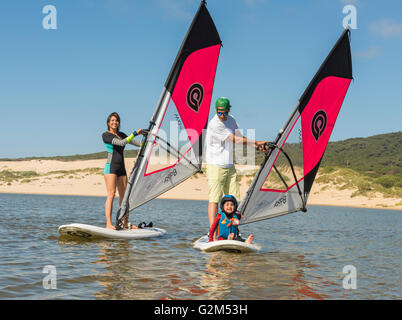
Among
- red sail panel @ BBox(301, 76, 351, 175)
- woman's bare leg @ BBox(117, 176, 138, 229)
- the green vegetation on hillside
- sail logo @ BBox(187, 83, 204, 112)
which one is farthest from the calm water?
sail logo @ BBox(187, 83, 204, 112)

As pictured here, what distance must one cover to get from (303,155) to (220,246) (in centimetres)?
241

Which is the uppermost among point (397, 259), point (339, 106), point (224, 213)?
point (339, 106)

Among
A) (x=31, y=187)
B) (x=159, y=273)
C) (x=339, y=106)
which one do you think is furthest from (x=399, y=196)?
(x=31, y=187)

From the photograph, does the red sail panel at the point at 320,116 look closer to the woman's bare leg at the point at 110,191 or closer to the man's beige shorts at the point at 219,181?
the man's beige shorts at the point at 219,181

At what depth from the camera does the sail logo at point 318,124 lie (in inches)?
306

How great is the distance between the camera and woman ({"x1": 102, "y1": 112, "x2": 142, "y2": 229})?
793 cm

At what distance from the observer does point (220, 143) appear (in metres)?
7.34

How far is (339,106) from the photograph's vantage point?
8133mm

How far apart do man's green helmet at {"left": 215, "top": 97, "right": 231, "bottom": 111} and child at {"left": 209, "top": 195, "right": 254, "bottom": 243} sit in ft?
4.85

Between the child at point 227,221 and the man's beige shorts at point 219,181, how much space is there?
32cm
